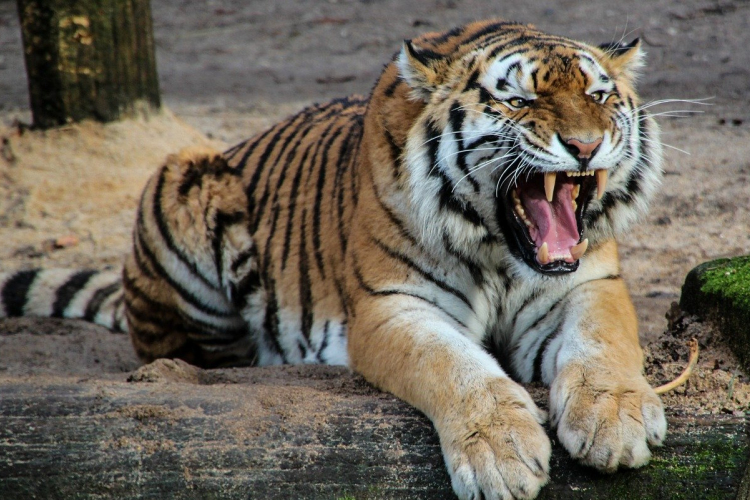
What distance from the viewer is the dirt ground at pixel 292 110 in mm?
3438

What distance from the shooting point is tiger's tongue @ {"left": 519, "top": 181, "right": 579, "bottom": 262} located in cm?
231

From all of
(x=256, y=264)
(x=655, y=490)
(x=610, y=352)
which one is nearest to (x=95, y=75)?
(x=256, y=264)

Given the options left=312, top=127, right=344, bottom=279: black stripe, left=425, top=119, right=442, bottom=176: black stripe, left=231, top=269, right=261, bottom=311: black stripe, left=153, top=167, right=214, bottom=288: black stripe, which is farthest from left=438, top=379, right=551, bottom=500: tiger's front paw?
left=153, top=167, right=214, bottom=288: black stripe

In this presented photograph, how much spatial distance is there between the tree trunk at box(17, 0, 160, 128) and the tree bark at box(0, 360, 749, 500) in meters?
3.30

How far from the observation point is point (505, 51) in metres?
2.44

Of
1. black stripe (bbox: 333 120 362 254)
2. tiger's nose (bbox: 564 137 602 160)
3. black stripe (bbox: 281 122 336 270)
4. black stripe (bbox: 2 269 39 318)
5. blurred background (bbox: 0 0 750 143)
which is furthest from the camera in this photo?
blurred background (bbox: 0 0 750 143)

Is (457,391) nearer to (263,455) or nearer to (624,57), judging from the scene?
(263,455)

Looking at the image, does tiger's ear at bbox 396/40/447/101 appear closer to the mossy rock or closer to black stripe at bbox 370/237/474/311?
black stripe at bbox 370/237/474/311

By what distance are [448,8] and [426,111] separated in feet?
21.2

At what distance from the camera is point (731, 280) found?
2281 mm

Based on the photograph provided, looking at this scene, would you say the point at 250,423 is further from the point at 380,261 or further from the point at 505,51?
the point at 505,51

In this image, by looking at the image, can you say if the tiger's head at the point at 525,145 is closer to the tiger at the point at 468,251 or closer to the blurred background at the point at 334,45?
the tiger at the point at 468,251

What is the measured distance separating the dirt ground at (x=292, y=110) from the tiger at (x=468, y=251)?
0.26 m

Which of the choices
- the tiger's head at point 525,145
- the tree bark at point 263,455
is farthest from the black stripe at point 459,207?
Result: the tree bark at point 263,455
